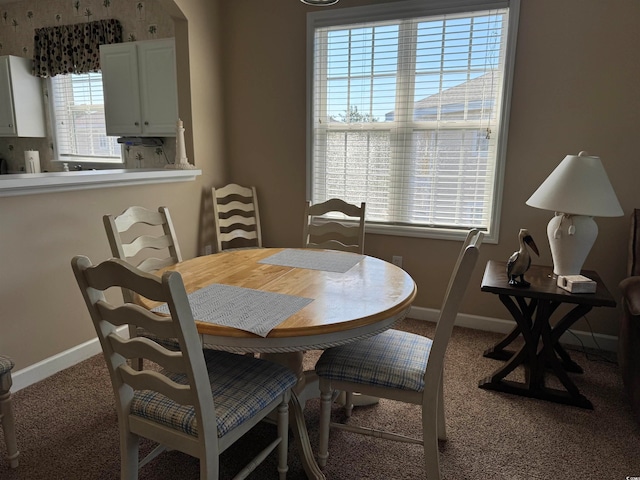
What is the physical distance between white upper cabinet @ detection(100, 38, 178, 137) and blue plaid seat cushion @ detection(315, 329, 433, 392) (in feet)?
10.6

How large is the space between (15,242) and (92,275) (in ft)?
4.69

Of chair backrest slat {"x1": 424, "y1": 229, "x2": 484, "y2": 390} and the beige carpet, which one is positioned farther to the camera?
the beige carpet

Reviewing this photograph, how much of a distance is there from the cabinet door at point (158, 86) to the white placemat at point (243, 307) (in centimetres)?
296

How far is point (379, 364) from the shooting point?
62.7 inches

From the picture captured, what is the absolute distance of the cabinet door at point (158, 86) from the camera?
4066mm

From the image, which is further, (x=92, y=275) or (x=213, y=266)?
(x=213, y=266)

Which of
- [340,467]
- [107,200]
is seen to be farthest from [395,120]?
[340,467]

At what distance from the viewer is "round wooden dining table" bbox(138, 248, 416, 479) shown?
1.33 metres

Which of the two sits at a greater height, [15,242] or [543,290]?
[15,242]

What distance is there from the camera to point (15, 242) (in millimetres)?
2248

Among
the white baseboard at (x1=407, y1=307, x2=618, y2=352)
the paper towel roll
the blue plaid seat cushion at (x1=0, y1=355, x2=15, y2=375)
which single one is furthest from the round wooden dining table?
the paper towel roll

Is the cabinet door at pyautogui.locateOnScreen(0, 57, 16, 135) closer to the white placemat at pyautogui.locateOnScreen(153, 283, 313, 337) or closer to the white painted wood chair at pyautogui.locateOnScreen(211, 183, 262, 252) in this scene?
the white painted wood chair at pyautogui.locateOnScreen(211, 183, 262, 252)

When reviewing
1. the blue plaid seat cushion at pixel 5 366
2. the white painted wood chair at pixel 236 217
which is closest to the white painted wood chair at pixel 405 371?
the blue plaid seat cushion at pixel 5 366

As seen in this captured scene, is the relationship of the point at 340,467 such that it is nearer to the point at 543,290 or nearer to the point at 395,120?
the point at 543,290
